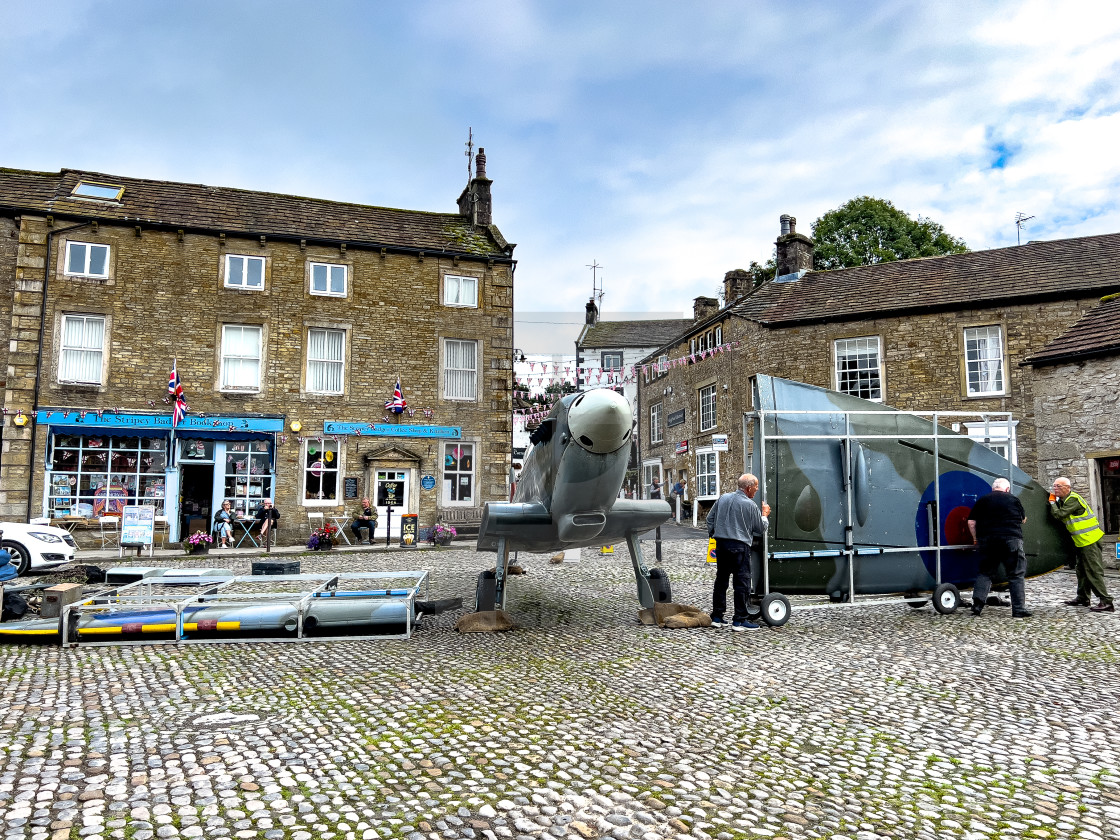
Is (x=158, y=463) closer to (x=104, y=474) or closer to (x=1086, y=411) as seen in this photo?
(x=104, y=474)

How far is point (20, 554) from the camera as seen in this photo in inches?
503

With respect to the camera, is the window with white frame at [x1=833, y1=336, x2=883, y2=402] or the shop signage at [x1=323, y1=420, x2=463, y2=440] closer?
the shop signage at [x1=323, y1=420, x2=463, y2=440]

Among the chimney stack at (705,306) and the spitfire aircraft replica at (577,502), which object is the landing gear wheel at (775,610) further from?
the chimney stack at (705,306)

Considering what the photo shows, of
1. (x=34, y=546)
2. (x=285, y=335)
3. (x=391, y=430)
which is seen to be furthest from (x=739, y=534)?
(x=285, y=335)

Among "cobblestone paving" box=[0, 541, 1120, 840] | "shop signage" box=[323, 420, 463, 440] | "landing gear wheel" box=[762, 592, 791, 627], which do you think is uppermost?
"shop signage" box=[323, 420, 463, 440]

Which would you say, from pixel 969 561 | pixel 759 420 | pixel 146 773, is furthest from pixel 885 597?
pixel 146 773

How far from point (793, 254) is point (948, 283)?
255 inches

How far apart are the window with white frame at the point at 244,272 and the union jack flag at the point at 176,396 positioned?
2916 millimetres

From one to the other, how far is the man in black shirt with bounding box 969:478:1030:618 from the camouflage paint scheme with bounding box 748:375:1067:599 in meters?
0.33

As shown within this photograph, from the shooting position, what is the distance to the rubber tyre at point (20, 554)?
41.8 ft

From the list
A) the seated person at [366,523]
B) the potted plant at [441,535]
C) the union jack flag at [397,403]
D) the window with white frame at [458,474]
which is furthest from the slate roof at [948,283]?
the seated person at [366,523]

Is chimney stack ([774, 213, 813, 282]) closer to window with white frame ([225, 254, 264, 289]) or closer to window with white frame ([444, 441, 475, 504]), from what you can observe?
window with white frame ([444, 441, 475, 504])

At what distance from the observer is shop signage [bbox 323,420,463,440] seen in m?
21.7

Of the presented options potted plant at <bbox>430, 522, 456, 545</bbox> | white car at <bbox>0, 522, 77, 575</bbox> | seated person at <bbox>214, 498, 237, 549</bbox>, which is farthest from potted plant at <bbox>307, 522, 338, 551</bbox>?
white car at <bbox>0, 522, 77, 575</bbox>
